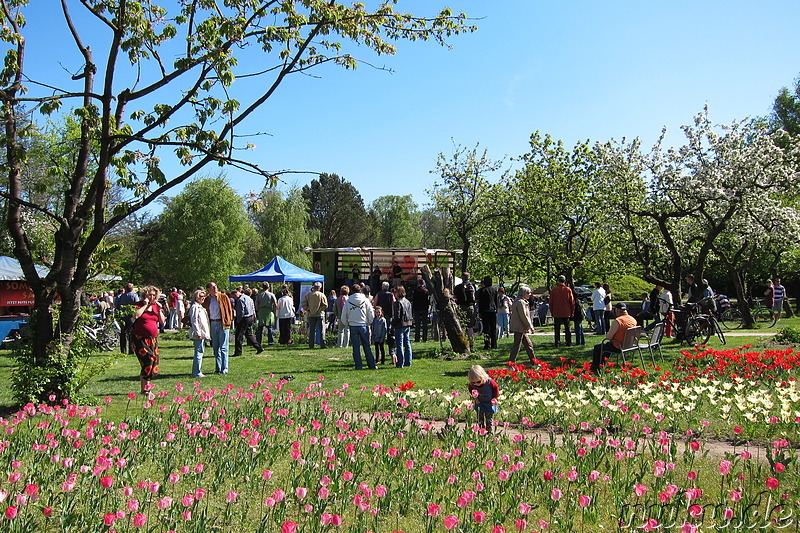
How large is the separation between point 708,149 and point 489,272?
11.9m

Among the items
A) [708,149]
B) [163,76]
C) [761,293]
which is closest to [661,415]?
[163,76]

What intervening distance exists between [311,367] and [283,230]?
144ft

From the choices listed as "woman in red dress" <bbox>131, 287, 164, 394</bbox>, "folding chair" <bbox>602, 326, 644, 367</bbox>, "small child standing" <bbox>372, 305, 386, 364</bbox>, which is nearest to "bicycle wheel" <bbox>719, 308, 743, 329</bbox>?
"folding chair" <bbox>602, 326, 644, 367</bbox>

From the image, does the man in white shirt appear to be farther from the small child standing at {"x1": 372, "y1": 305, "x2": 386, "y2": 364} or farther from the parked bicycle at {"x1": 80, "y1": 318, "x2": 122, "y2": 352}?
the parked bicycle at {"x1": 80, "y1": 318, "x2": 122, "y2": 352}

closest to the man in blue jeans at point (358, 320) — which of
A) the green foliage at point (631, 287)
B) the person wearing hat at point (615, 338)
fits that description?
the person wearing hat at point (615, 338)

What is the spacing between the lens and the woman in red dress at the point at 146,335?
9211 mm

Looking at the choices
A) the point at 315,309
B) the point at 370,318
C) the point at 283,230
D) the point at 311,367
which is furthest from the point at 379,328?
the point at 283,230

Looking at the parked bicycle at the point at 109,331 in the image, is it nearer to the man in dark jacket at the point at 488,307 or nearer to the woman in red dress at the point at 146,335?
the woman in red dress at the point at 146,335

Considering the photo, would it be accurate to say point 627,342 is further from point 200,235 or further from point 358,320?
point 200,235

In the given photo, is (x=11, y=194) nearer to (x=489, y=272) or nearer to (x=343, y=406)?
(x=343, y=406)

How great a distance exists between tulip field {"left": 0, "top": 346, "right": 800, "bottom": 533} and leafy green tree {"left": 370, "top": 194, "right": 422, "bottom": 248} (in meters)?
67.5

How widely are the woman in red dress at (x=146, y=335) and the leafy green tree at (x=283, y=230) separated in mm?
45287

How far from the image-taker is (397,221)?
76.9 m

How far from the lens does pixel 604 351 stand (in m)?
10.4
